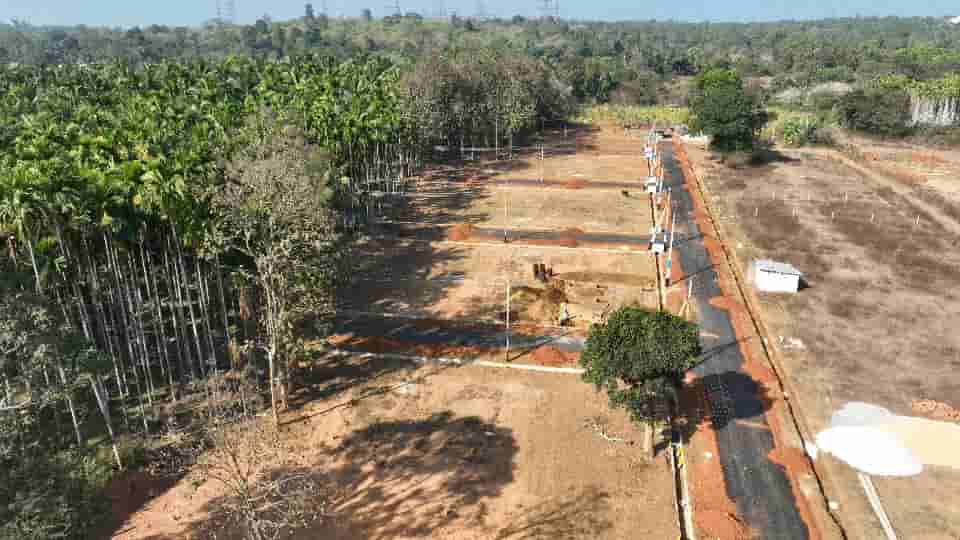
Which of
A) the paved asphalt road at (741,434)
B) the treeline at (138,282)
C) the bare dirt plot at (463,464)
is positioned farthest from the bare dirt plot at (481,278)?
the bare dirt plot at (463,464)

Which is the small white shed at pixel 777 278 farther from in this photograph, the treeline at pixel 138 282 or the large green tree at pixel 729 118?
the large green tree at pixel 729 118

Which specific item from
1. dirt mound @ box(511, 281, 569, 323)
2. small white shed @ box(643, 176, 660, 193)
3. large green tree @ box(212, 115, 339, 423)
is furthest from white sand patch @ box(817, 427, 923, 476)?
small white shed @ box(643, 176, 660, 193)

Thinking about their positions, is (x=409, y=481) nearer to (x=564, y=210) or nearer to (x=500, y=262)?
(x=500, y=262)

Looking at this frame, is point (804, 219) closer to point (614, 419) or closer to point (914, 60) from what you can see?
point (614, 419)

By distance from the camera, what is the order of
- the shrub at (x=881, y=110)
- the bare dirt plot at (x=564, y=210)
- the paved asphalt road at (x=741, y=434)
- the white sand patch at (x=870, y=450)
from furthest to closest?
the shrub at (x=881, y=110) → the bare dirt plot at (x=564, y=210) → the white sand patch at (x=870, y=450) → the paved asphalt road at (x=741, y=434)

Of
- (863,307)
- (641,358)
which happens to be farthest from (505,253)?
(641,358)

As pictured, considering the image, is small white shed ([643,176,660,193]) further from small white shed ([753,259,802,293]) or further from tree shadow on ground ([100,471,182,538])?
tree shadow on ground ([100,471,182,538])
